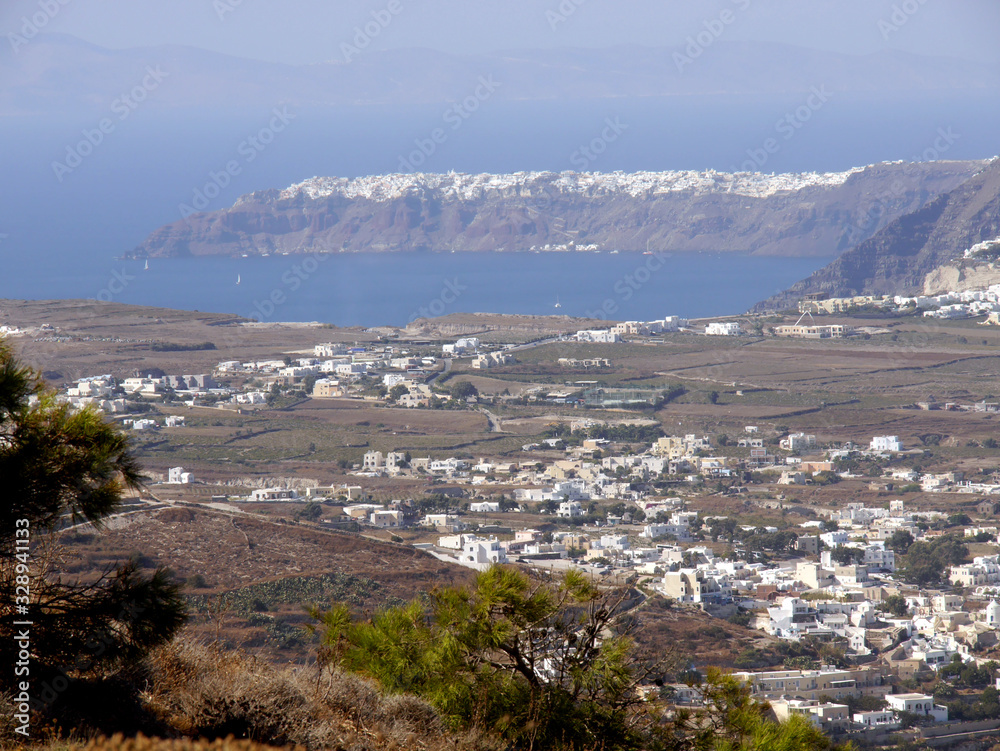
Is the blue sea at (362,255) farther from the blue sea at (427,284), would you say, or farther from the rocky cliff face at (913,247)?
the rocky cliff face at (913,247)

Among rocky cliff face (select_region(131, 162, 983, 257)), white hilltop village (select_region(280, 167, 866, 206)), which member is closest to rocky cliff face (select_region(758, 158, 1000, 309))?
rocky cliff face (select_region(131, 162, 983, 257))

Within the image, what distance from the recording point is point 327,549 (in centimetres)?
1958

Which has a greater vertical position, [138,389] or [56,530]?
[56,530]

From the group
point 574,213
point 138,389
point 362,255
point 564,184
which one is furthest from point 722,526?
point 564,184

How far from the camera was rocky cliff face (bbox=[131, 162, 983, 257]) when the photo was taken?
109750 millimetres

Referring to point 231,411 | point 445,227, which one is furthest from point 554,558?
point 445,227

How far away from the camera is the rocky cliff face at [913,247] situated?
7731 cm

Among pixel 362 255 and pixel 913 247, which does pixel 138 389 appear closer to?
pixel 913 247

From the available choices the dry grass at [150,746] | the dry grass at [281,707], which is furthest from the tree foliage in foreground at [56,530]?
the dry grass at [150,746]

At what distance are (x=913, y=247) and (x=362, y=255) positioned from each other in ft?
168

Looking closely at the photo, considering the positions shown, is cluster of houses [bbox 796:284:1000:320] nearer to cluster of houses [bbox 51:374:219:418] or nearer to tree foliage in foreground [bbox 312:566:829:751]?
cluster of houses [bbox 51:374:219:418]

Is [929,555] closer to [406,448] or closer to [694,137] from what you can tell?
[406,448]

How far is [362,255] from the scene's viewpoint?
4454 inches

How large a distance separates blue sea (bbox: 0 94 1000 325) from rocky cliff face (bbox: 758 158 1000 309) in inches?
235
